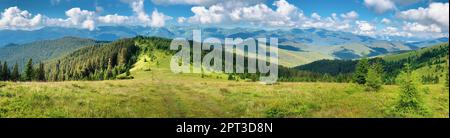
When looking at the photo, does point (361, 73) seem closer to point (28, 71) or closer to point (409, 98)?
point (409, 98)

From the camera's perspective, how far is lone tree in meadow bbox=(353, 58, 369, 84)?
171 feet

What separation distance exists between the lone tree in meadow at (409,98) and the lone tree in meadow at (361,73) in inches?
848

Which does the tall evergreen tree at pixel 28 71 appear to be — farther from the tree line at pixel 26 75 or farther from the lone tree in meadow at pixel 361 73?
the lone tree in meadow at pixel 361 73

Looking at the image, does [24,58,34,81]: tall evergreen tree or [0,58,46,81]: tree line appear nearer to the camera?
[24,58,34,81]: tall evergreen tree

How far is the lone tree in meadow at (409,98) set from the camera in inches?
1119

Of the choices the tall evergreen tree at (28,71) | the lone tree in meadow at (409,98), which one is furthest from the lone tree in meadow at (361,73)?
the tall evergreen tree at (28,71)

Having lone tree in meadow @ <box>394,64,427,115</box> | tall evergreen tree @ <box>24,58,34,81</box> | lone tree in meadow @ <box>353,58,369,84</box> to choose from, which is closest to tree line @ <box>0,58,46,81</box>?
tall evergreen tree @ <box>24,58,34,81</box>

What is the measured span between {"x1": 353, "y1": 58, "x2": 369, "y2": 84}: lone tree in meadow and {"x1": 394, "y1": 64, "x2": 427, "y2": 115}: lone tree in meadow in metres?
21.5

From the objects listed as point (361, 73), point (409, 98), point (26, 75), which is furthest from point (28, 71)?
point (409, 98)

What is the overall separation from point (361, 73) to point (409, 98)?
23.6 meters

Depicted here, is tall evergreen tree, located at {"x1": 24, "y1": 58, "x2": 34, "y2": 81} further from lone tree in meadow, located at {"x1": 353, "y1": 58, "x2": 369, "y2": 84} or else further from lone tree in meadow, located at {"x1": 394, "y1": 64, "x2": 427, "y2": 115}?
lone tree in meadow, located at {"x1": 394, "y1": 64, "x2": 427, "y2": 115}

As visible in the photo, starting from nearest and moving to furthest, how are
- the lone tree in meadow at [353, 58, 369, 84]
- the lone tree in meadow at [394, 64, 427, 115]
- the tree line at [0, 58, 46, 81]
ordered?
1. the lone tree in meadow at [394, 64, 427, 115]
2. the lone tree in meadow at [353, 58, 369, 84]
3. the tree line at [0, 58, 46, 81]
